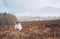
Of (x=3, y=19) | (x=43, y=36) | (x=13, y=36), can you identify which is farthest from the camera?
(x=3, y=19)

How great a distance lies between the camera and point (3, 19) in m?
19.7

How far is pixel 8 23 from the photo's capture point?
65.6 feet

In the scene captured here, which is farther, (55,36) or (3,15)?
(3,15)

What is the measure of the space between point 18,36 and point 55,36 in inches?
105

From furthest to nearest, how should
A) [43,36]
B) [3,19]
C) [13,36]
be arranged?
[3,19] → [43,36] → [13,36]

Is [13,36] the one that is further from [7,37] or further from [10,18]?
[10,18]

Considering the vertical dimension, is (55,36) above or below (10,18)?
below

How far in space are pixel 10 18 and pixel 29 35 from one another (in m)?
6.59

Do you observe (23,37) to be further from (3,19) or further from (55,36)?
(3,19)

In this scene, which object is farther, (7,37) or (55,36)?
(55,36)

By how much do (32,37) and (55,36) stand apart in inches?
75.4

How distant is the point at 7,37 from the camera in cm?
1355

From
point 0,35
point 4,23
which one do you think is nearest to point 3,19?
point 4,23

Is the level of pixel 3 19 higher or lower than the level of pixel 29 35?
higher
